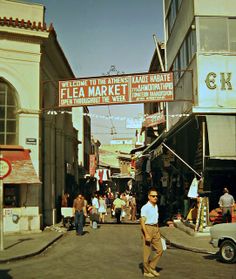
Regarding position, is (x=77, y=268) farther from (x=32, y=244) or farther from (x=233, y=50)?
(x=233, y=50)

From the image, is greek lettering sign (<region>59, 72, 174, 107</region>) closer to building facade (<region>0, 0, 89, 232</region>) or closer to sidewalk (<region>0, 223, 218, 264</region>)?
building facade (<region>0, 0, 89, 232</region>)

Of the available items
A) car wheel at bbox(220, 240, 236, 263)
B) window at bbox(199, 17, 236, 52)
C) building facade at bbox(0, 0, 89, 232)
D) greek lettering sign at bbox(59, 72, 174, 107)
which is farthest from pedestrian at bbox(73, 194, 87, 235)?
window at bbox(199, 17, 236, 52)

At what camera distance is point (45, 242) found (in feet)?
45.8

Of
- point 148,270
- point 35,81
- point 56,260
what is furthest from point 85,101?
point 148,270

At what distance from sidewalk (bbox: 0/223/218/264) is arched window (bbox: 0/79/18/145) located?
4.04m

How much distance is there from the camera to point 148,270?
328 inches

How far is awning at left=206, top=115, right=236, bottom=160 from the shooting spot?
1473cm

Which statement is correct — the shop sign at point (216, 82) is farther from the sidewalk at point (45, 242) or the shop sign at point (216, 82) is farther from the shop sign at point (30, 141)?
the shop sign at point (30, 141)

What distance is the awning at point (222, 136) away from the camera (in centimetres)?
1473

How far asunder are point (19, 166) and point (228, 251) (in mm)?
9182

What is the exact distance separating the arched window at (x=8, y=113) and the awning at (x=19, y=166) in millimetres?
773

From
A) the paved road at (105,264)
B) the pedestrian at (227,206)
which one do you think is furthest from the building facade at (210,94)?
the paved road at (105,264)

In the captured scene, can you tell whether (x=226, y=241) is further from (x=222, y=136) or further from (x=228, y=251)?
(x=222, y=136)

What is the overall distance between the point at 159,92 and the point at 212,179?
4262mm
